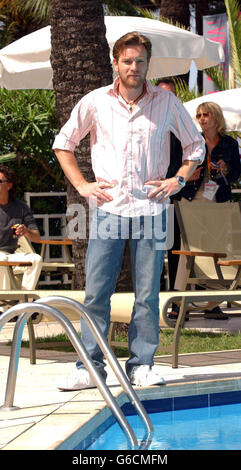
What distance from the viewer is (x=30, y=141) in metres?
11.5

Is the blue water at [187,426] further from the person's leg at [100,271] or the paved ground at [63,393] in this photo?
the person's leg at [100,271]

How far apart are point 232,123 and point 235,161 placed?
221 cm

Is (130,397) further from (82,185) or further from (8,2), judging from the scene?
(8,2)

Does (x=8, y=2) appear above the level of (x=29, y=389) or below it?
above

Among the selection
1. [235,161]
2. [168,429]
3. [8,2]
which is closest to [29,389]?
[168,429]

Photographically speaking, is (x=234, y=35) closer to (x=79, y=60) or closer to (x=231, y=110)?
(x=231, y=110)

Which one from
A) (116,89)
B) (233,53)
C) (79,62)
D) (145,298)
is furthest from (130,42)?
(233,53)

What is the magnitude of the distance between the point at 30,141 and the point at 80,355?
25.0 ft

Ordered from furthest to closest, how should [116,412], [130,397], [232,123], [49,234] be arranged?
[49,234], [232,123], [130,397], [116,412]

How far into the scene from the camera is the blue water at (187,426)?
432 cm

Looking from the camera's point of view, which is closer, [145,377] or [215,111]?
[145,377]

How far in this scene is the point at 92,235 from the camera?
4.95 m

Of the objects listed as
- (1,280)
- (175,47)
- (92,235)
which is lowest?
(1,280)

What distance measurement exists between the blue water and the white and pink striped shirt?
1.08 meters
